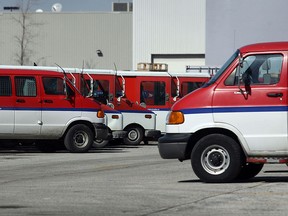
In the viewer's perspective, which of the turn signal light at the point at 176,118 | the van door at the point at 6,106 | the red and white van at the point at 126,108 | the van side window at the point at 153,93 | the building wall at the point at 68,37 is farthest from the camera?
the building wall at the point at 68,37

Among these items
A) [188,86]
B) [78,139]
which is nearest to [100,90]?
[188,86]

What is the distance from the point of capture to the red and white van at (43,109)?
21.5 m

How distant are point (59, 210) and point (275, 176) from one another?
5.51m

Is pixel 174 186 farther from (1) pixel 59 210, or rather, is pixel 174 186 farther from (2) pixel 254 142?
(1) pixel 59 210

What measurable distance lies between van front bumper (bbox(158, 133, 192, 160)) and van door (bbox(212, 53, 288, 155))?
60cm

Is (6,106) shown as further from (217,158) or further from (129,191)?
(129,191)

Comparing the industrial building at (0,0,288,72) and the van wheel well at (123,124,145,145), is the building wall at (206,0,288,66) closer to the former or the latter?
the industrial building at (0,0,288,72)

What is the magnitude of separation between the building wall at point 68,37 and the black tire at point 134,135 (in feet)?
95.7

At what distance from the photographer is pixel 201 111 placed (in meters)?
12.9

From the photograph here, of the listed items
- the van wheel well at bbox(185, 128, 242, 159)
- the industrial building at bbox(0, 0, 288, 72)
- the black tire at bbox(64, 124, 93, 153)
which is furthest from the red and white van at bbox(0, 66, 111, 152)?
the industrial building at bbox(0, 0, 288, 72)

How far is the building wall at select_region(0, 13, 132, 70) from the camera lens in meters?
56.1

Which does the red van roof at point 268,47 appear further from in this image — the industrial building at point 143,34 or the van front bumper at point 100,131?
the industrial building at point 143,34

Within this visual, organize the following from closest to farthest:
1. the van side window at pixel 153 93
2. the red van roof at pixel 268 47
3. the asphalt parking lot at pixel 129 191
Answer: the asphalt parking lot at pixel 129 191 < the red van roof at pixel 268 47 < the van side window at pixel 153 93

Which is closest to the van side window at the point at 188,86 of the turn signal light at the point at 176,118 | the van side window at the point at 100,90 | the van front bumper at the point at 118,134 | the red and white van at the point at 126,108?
the red and white van at the point at 126,108
